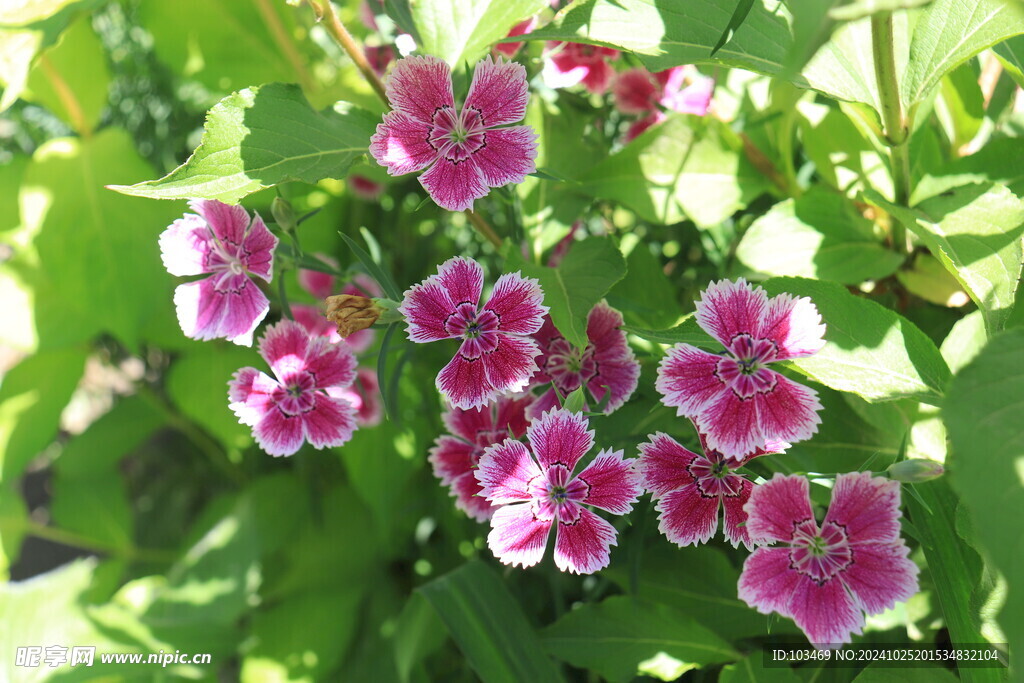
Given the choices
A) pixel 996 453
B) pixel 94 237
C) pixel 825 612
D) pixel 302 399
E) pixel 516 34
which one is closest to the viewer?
pixel 996 453

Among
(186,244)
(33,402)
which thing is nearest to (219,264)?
(186,244)

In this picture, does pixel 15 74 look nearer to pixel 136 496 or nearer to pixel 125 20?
pixel 125 20

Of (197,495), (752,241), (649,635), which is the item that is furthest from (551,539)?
(197,495)

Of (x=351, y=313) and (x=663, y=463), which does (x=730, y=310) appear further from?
(x=351, y=313)

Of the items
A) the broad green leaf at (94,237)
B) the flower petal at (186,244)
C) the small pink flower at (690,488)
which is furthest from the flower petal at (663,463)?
the broad green leaf at (94,237)

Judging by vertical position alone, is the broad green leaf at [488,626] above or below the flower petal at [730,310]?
below

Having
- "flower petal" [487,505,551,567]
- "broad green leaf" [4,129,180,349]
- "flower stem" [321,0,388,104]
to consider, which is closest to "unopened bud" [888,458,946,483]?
"flower petal" [487,505,551,567]

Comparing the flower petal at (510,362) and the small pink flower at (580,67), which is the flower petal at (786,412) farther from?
the small pink flower at (580,67)
